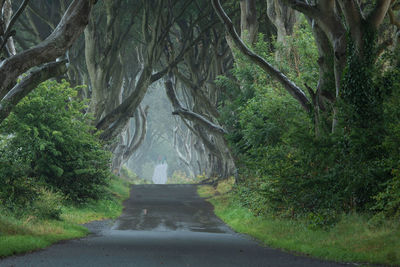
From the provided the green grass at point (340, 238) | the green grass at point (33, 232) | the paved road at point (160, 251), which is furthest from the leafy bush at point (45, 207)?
the green grass at point (340, 238)

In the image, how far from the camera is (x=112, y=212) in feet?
66.8

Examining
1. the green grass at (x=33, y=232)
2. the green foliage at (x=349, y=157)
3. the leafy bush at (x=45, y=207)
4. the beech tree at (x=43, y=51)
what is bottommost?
the green grass at (x=33, y=232)

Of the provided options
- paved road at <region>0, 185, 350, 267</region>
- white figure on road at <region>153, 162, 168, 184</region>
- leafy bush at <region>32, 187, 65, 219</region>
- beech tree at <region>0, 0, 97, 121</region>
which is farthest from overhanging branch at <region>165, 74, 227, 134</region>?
white figure on road at <region>153, 162, 168, 184</region>

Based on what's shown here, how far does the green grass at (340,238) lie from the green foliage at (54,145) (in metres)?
6.89

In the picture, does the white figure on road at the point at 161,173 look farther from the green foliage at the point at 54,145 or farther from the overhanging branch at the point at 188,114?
the green foliage at the point at 54,145

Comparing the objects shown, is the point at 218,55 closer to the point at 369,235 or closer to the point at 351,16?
the point at 351,16

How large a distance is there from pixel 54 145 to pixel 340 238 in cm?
1128

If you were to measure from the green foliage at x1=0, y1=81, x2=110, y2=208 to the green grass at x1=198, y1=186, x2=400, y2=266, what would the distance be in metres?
6.89

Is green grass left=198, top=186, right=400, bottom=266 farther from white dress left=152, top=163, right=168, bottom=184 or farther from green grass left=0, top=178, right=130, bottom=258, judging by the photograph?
white dress left=152, top=163, right=168, bottom=184

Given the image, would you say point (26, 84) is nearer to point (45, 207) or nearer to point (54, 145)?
point (45, 207)

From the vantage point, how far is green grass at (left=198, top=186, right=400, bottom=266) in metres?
8.45

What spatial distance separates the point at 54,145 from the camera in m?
18.0

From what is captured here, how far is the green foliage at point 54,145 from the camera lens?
17.2m

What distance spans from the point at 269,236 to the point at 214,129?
13.3 meters
